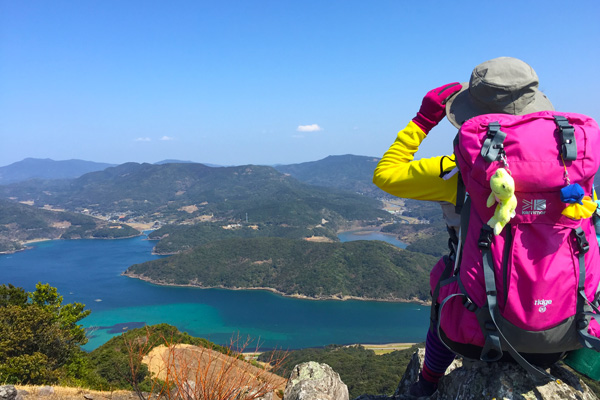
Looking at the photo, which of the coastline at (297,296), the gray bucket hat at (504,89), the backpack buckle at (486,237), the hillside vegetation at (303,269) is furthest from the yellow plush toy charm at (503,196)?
the hillside vegetation at (303,269)

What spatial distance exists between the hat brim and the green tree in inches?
302

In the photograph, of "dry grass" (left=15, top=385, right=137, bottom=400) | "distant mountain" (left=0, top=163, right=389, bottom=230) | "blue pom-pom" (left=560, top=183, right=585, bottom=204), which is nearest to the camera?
"blue pom-pom" (left=560, top=183, right=585, bottom=204)

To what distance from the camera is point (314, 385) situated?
2.62 meters

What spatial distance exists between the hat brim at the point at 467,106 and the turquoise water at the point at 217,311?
127 feet

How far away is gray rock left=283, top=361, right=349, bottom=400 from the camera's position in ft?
8.20

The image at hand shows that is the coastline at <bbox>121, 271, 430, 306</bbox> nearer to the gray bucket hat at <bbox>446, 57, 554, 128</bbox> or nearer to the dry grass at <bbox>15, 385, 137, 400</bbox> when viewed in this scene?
the dry grass at <bbox>15, 385, 137, 400</bbox>

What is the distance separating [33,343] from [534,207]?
10.5 metres

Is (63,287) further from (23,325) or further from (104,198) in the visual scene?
(104,198)

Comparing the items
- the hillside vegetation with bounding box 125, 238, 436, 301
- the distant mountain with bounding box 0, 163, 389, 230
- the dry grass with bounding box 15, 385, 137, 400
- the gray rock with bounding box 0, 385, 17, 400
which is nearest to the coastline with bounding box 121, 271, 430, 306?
the hillside vegetation with bounding box 125, 238, 436, 301

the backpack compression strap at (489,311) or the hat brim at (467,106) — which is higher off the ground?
the hat brim at (467,106)

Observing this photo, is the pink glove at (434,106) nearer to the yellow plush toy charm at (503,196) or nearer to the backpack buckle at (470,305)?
the yellow plush toy charm at (503,196)

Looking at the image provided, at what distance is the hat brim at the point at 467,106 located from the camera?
146 centimetres

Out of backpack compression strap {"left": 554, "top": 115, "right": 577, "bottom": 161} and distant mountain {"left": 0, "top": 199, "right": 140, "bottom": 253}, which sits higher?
backpack compression strap {"left": 554, "top": 115, "right": 577, "bottom": 161}

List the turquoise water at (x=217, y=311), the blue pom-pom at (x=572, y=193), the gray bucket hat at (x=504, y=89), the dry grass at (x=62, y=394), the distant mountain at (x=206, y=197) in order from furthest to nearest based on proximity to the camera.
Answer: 1. the distant mountain at (x=206, y=197)
2. the turquoise water at (x=217, y=311)
3. the dry grass at (x=62, y=394)
4. the gray bucket hat at (x=504, y=89)
5. the blue pom-pom at (x=572, y=193)
